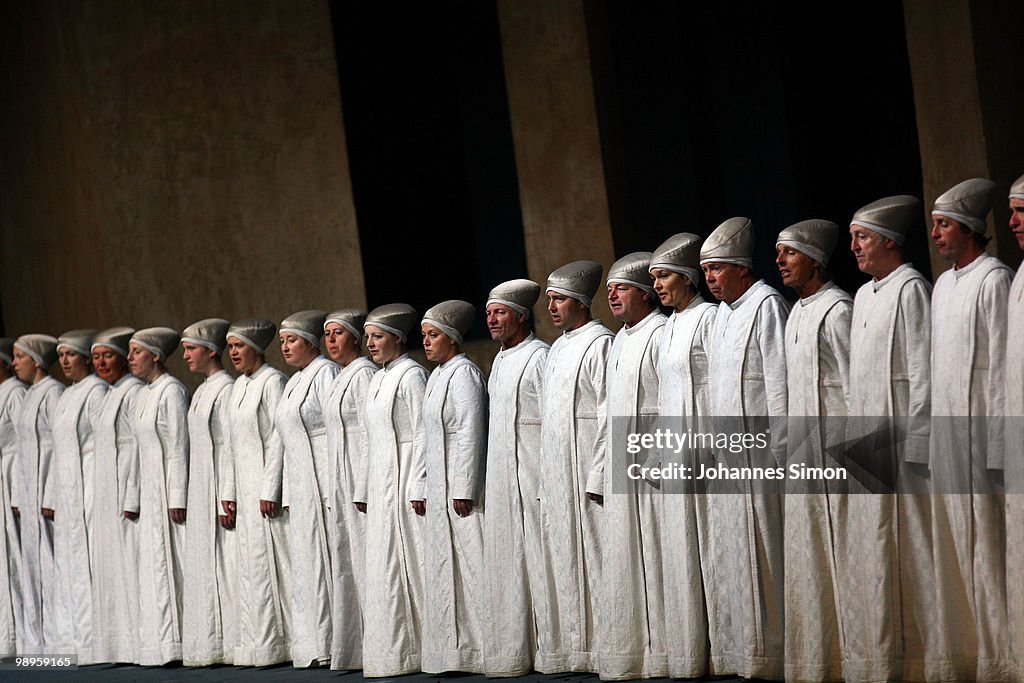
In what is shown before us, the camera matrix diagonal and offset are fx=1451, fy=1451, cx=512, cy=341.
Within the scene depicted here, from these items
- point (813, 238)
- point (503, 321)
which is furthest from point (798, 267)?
point (503, 321)

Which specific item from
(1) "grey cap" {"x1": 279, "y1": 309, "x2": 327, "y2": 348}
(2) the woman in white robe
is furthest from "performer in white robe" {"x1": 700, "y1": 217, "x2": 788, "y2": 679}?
(1) "grey cap" {"x1": 279, "y1": 309, "x2": 327, "y2": 348}

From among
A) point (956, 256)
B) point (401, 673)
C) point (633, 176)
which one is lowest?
point (401, 673)

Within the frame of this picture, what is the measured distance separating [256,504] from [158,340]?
158cm

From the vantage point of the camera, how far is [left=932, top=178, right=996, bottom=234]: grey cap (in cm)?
600

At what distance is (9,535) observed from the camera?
1068cm

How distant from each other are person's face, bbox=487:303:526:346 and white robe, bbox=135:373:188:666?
2.72m

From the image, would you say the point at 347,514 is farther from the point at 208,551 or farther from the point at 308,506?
the point at 208,551

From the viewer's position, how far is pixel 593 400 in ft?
24.6

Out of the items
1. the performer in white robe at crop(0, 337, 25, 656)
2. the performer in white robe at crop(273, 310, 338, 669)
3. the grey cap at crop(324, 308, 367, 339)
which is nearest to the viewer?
the performer in white robe at crop(273, 310, 338, 669)

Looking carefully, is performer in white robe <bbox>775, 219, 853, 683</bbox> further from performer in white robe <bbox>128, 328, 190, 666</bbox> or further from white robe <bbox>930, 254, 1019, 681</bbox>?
performer in white robe <bbox>128, 328, 190, 666</bbox>

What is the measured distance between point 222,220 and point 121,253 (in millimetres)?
946

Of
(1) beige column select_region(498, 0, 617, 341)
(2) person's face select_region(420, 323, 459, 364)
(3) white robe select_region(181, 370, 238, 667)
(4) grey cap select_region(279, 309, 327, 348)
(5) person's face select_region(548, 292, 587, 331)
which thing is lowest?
(3) white robe select_region(181, 370, 238, 667)

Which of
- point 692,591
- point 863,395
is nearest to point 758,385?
point 863,395

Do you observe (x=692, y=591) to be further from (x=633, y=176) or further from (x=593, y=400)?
(x=633, y=176)
